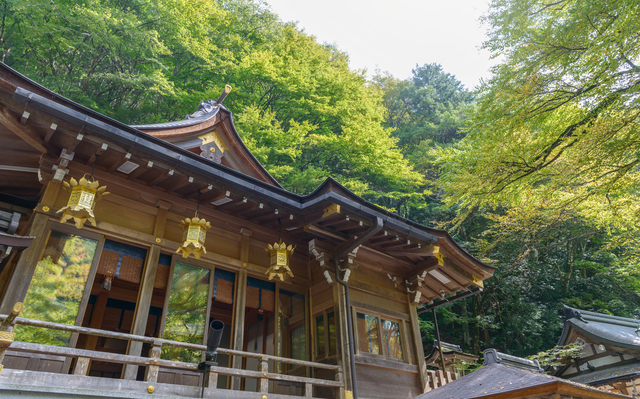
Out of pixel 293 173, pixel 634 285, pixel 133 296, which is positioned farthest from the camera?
pixel 634 285

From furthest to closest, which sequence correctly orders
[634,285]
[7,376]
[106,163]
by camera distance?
[634,285] → [106,163] → [7,376]

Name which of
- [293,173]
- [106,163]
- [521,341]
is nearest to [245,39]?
[293,173]

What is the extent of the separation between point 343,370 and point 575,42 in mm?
8184

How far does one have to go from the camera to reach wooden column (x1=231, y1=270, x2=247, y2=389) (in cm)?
673

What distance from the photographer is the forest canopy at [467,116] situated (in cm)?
823

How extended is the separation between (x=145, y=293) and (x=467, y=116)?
44.4 ft

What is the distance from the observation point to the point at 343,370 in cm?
700

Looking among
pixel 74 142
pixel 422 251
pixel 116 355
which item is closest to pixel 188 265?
pixel 116 355

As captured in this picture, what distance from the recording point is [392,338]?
889 centimetres

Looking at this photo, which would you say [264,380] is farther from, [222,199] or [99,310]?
[99,310]

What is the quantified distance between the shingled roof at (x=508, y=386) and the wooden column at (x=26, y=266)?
626 cm

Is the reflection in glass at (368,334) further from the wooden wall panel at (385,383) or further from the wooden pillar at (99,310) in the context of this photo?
the wooden pillar at (99,310)

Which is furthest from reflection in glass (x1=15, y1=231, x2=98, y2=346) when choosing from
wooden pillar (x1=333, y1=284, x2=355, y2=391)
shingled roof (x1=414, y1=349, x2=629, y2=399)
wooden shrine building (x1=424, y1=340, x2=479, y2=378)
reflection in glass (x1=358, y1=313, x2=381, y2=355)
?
wooden shrine building (x1=424, y1=340, x2=479, y2=378)

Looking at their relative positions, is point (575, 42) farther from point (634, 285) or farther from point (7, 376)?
point (634, 285)
